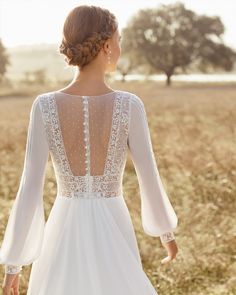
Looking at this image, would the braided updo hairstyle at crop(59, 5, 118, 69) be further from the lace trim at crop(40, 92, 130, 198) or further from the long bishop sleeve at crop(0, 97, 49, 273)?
the long bishop sleeve at crop(0, 97, 49, 273)

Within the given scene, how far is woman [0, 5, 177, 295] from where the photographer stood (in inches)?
113

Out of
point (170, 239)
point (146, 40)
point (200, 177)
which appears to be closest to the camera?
point (170, 239)

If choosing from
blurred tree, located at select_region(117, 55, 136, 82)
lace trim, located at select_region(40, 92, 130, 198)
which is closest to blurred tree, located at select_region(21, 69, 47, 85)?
blurred tree, located at select_region(117, 55, 136, 82)

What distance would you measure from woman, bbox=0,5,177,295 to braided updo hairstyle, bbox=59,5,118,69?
0.03 metres

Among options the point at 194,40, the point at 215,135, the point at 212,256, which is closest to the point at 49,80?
the point at 194,40

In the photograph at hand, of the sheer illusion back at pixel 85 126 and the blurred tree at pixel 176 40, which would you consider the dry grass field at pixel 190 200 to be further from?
the blurred tree at pixel 176 40

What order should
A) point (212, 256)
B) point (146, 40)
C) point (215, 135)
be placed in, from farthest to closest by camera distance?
point (146, 40) < point (215, 135) < point (212, 256)

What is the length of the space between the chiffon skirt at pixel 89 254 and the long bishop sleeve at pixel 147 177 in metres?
0.19

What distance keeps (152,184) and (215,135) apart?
10079 mm

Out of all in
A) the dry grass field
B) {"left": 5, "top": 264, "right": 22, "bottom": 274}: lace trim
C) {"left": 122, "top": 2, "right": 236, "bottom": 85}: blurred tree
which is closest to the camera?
{"left": 5, "top": 264, "right": 22, "bottom": 274}: lace trim

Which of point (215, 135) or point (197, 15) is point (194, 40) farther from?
point (215, 135)

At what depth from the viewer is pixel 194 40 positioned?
6956 cm

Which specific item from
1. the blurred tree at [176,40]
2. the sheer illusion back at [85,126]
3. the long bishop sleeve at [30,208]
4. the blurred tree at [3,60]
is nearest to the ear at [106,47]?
the sheer illusion back at [85,126]

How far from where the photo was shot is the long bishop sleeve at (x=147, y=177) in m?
2.91
